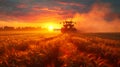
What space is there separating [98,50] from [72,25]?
50.4 m

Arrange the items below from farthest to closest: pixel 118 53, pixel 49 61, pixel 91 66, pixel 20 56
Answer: pixel 118 53 → pixel 49 61 → pixel 20 56 → pixel 91 66

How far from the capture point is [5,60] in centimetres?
1273

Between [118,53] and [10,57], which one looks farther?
[118,53]

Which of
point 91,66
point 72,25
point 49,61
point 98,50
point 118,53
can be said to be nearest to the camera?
point 91,66

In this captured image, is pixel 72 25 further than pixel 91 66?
Yes

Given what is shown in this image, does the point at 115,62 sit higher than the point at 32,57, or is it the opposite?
the point at 32,57

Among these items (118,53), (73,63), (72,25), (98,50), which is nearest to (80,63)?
(73,63)

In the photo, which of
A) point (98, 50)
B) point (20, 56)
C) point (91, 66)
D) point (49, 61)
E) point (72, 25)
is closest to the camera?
point (91, 66)

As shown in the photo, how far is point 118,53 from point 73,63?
595 centimetres

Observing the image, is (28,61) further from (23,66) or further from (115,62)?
(115,62)

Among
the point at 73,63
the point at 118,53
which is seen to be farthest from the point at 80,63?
the point at 118,53

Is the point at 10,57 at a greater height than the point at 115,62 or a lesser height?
greater

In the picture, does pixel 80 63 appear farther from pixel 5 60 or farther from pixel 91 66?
pixel 5 60

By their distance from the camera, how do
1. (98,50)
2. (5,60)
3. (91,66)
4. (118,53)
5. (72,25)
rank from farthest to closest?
(72,25)
(98,50)
(118,53)
(5,60)
(91,66)
